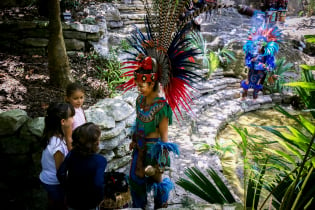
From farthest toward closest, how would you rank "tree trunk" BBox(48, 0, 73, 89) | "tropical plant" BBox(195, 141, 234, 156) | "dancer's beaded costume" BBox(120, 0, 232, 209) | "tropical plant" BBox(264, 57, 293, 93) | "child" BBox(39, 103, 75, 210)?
"tropical plant" BBox(264, 57, 293, 93), "tropical plant" BBox(195, 141, 234, 156), "tree trunk" BBox(48, 0, 73, 89), "dancer's beaded costume" BBox(120, 0, 232, 209), "child" BBox(39, 103, 75, 210)

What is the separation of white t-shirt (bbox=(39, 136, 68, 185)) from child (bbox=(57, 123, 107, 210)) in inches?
7.4

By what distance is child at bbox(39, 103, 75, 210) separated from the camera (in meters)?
1.92

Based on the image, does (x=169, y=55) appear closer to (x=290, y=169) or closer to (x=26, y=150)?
(x=290, y=169)

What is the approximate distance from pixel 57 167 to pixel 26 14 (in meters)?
4.79

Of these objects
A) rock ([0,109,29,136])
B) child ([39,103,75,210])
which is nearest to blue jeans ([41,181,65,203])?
child ([39,103,75,210])

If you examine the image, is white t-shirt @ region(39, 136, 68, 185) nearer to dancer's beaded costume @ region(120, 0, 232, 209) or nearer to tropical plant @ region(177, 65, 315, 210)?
dancer's beaded costume @ region(120, 0, 232, 209)

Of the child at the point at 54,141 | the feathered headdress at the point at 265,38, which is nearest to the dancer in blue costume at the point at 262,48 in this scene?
the feathered headdress at the point at 265,38

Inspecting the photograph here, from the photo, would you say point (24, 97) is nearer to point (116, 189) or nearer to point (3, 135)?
point (3, 135)

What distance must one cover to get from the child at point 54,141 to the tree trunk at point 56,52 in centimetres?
184

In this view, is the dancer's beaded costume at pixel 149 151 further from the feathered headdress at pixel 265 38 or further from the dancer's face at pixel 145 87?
the feathered headdress at pixel 265 38

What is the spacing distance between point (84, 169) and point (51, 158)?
16.0 inches

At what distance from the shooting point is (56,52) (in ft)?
11.6

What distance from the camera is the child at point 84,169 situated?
5.65 feet

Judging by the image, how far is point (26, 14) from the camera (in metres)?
5.41
